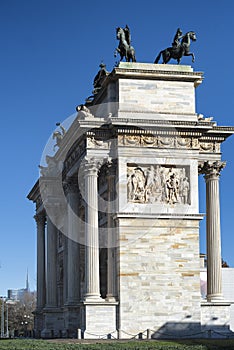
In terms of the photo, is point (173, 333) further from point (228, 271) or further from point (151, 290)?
point (228, 271)

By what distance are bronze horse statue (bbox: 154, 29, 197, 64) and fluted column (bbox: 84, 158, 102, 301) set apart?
25.6 ft

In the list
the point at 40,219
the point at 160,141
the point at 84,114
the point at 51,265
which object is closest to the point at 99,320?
the point at 160,141

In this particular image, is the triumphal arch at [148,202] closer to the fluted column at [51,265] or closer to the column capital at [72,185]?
the column capital at [72,185]

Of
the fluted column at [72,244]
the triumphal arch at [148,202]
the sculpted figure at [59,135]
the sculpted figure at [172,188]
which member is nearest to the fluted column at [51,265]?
the sculpted figure at [59,135]

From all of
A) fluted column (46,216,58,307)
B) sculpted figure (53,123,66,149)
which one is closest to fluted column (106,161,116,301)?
sculpted figure (53,123,66,149)

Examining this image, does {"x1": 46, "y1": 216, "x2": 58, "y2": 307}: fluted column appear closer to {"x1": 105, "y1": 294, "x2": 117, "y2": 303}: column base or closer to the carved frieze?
{"x1": 105, "y1": 294, "x2": 117, "y2": 303}: column base

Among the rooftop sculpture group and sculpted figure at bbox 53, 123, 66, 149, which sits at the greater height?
the rooftop sculpture group

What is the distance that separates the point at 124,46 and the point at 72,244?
40.1 feet

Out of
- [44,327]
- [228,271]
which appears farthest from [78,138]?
[228,271]

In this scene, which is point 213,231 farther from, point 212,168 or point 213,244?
point 212,168

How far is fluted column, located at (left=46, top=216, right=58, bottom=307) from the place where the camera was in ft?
198

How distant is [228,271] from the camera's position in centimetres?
7125

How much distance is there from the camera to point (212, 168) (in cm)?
4869

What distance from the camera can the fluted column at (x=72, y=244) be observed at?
5169 cm
